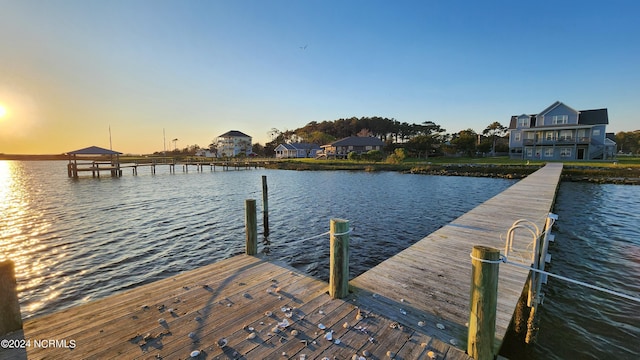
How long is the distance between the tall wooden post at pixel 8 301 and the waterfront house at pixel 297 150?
80196mm

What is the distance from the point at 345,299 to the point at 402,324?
992 millimetres

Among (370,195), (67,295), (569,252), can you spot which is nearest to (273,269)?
(67,295)

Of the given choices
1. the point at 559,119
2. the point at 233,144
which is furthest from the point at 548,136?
the point at 233,144

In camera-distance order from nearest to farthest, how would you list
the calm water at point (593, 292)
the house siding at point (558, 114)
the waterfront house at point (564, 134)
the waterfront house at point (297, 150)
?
1. the calm water at point (593, 292)
2. the waterfront house at point (564, 134)
3. the house siding at point (558, 114)
4. the waterfront house at point (297, 150)

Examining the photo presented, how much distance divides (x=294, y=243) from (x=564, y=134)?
2057 inches

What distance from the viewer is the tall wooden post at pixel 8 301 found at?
11.0 feet

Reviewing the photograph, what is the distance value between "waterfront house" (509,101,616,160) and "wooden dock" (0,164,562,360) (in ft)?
169

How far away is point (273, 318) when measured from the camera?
4055 mm

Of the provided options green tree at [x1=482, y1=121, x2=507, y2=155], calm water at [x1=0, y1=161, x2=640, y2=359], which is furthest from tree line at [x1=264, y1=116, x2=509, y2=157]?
calm water at [x1=0, y1=161, x2=640, y2=359]

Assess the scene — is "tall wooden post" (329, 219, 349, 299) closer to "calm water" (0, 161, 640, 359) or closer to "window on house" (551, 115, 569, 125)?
"calm water" (0, 161, 640, 359)

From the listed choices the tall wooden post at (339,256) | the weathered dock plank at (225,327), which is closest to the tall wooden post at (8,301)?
the weathered dock plank at (225,327)

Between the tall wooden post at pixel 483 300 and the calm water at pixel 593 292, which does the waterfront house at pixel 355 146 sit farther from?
the tall wooden post at pixel 483 300

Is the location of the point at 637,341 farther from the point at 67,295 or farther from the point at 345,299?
the point at 67,295

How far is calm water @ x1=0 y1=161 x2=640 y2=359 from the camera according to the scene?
19.7 ft
